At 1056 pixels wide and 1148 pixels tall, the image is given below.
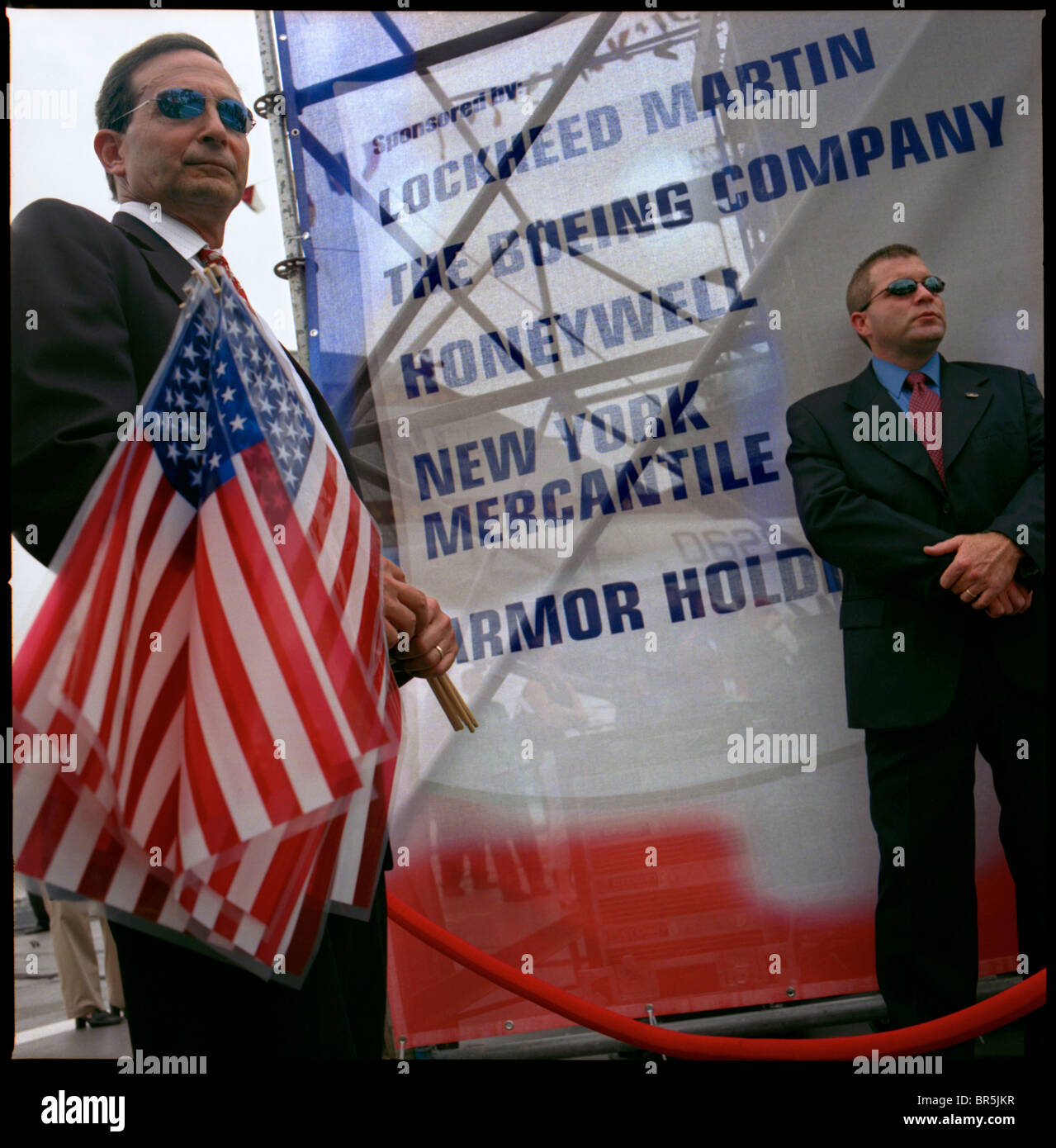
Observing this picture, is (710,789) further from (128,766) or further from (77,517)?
(77,517)

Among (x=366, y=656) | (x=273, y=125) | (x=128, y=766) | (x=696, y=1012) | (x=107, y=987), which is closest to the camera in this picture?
(x=128, y=766)

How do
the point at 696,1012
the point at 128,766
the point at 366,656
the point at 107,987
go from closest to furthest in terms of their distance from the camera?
the point at 128,766
the point at 366,656
the point at 696,1012
the point at 107,987

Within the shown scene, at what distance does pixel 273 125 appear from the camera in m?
3.59

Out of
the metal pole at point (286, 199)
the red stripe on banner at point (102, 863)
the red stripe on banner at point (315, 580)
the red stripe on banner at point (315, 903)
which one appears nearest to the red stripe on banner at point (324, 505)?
the red stripe on banner at point (315, 580)

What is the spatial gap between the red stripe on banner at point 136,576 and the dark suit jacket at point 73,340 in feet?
0.49

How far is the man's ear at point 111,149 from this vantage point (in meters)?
2.89

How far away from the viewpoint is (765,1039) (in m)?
2.91

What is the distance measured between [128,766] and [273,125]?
233 centimetres

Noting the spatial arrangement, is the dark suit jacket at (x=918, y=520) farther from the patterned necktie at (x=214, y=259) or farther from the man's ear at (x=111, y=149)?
the man's ear at (x=111, y=149)

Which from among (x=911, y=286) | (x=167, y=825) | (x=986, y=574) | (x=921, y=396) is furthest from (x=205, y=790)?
(x=911, y=286)

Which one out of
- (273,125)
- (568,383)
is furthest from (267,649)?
(273,125)

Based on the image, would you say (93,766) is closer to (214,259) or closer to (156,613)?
(156,613)

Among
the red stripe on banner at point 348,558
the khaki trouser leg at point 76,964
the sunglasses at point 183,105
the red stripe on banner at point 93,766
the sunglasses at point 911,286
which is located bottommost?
the khaki trouser leg at point 76,964

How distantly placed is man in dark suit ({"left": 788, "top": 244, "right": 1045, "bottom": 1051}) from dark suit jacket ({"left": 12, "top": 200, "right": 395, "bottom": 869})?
1972 millimetres
